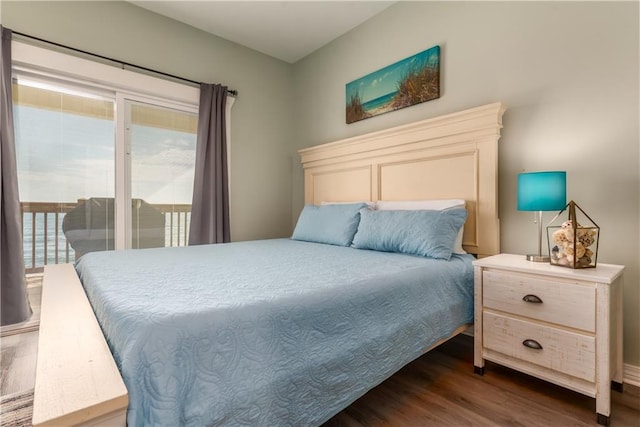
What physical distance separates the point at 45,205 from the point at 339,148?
100 inches

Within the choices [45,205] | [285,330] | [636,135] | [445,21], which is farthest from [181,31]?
[636,135]

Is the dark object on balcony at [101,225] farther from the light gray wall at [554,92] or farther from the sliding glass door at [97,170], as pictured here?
the light gray wall at [554,92]

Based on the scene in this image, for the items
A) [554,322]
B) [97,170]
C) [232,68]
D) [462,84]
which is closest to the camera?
[554,322]

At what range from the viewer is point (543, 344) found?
1494 mm

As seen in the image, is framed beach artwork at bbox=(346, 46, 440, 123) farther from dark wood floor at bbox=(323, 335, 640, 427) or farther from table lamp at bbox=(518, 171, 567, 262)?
dark wood floor at bbox=(323, 335, 640, 427)

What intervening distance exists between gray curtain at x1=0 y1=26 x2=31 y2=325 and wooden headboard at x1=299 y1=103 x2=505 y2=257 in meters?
2.50

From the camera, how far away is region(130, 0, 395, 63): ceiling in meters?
2.78

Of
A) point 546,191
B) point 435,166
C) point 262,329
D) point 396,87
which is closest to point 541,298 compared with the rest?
point 546,191

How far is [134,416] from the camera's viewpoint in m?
0.72

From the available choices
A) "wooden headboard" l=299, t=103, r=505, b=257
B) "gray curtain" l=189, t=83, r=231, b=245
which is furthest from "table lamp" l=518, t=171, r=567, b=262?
"gray curtain" l=189, t=83, r=231, b=245

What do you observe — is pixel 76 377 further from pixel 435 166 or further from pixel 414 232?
pixel 435 166

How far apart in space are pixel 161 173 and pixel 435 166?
8.23ft

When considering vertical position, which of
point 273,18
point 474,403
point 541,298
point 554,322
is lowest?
point 474,403

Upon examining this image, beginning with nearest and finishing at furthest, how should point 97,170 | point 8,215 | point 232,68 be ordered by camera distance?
point 8,215
point 97,170
point 232,68
